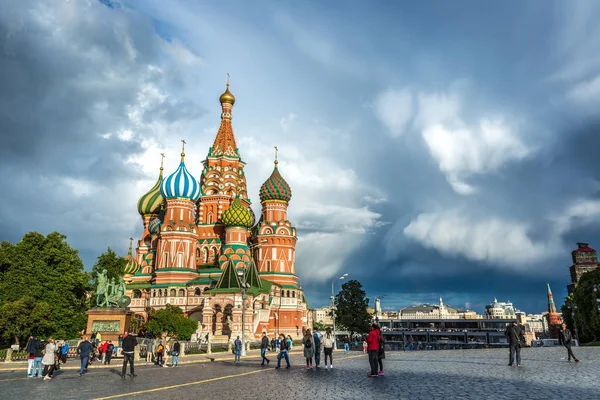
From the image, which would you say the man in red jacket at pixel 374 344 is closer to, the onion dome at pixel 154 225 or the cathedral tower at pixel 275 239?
the cathedral tower at pixel 275 239

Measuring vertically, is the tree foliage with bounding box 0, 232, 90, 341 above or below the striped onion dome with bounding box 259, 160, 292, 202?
below

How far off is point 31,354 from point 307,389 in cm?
1200

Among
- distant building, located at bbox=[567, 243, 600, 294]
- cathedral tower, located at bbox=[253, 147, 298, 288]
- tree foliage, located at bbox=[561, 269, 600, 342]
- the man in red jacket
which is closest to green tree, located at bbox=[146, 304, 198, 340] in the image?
cathedral tower, located at bbox=[253, 147, 298, 288]

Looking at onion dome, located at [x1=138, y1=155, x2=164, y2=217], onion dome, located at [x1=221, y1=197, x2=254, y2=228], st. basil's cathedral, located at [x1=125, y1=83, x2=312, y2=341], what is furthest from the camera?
onion dome, located at [x1=138, y1=155, x2=164, y2=217]

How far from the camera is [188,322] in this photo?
4559cm

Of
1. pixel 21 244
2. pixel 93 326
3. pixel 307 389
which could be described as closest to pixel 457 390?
pixel 307 389

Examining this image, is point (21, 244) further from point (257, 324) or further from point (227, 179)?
point (227, 179)

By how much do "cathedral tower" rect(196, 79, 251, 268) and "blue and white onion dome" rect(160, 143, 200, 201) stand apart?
5.53 meters

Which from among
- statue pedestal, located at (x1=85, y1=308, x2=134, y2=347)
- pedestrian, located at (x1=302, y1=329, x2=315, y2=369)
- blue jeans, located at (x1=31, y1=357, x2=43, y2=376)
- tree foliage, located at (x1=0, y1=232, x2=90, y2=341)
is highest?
tree foliage, located at (x1=0, y1=232, x2=90, y2=341)

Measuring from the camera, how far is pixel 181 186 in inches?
2491

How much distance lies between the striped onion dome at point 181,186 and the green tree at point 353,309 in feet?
82.5

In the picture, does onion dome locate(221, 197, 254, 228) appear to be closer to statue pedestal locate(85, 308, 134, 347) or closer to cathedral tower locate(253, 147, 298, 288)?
cathedral tower locate(253, 147, 298, 288)

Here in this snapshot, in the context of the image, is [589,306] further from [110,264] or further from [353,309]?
[110,264]

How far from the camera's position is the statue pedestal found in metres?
33.4
